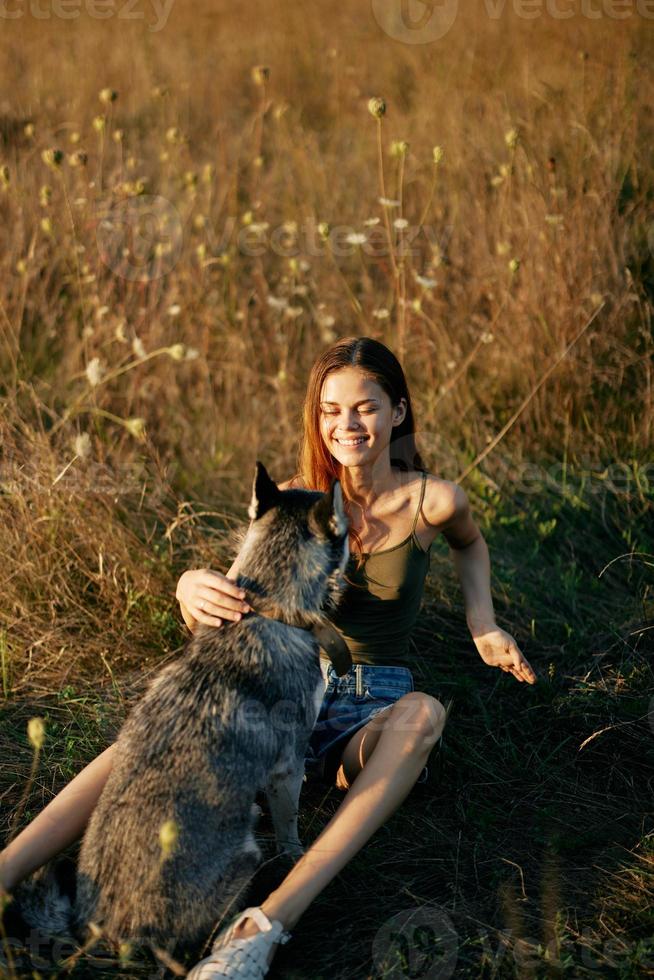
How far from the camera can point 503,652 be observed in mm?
3086

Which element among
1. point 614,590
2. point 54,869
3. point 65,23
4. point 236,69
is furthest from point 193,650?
point 65,23

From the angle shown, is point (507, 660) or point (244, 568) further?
point (507, 660)

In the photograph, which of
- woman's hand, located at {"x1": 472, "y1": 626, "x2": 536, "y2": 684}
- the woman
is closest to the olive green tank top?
the woman

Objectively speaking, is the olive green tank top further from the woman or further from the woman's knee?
the woman's knee

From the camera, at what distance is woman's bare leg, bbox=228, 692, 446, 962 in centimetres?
243

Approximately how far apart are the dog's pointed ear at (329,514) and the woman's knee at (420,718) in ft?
1.93

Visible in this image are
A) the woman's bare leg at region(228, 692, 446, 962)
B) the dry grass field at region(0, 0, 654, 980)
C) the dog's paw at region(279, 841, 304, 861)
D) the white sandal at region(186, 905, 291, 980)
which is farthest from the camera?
the dry grass field at region(0, 0, 654, 980)

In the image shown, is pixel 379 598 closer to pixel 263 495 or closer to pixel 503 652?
pixel 503 652

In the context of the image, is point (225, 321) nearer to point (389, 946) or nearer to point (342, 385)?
point (342, 385)

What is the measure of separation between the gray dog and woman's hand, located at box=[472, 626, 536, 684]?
60 centimetres

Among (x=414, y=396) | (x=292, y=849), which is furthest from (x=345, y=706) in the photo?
(x=414, y=396)

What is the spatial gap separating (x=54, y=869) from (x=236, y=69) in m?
8.47

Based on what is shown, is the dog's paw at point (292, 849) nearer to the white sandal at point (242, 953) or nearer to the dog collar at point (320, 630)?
the white sandal at point (242, 953)

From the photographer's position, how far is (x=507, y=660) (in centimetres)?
309
